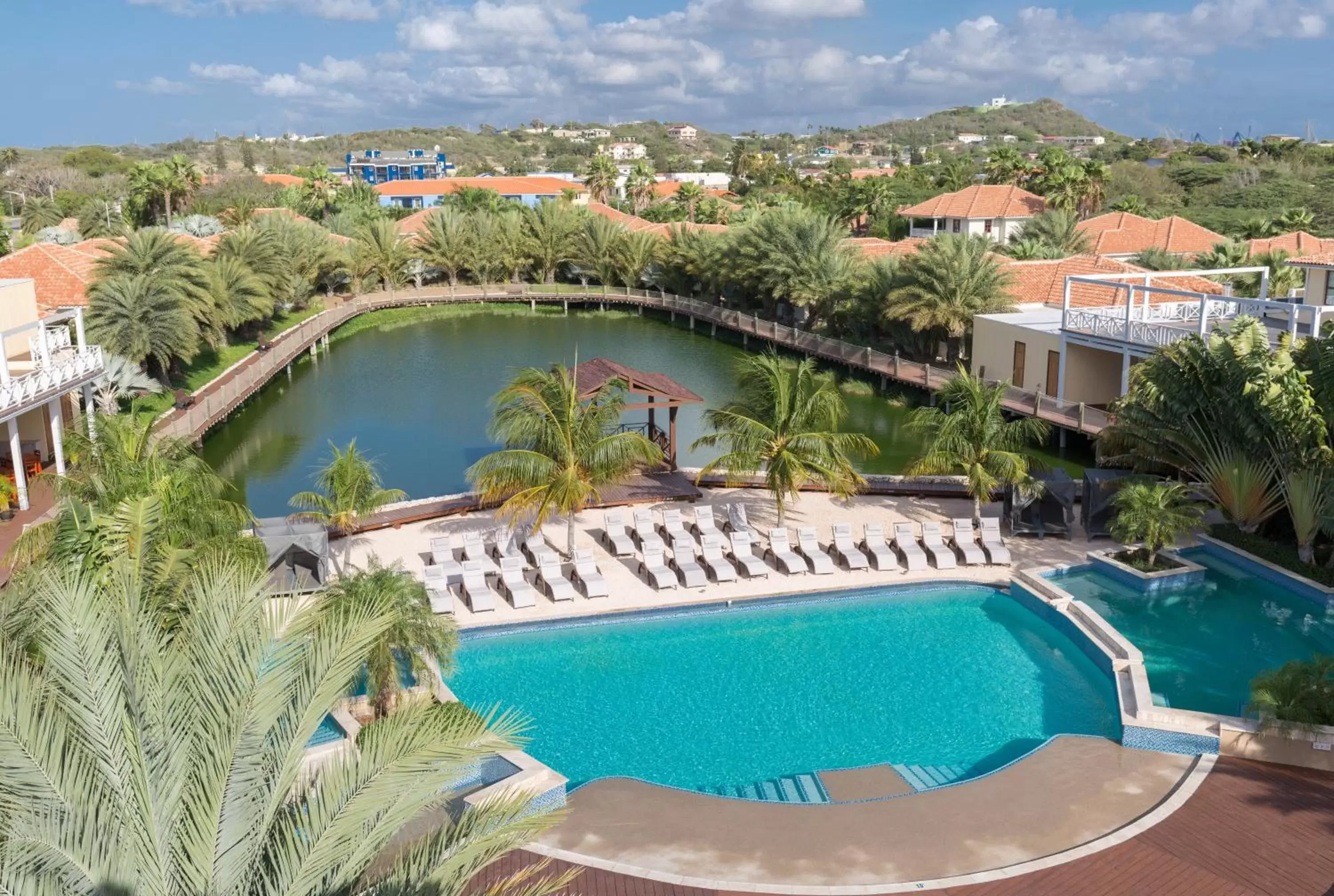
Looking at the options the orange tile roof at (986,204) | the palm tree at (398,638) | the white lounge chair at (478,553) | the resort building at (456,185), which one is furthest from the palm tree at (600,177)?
the palm tree at (398,638)

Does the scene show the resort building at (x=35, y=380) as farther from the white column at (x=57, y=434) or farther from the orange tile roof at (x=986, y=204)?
the orange tile roof at (x=986, y=204)

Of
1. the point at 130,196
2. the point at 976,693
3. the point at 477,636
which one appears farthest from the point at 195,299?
the point at 130,196

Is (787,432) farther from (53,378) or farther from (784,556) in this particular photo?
(53,378)

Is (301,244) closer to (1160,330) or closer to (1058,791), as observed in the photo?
(1160,330)

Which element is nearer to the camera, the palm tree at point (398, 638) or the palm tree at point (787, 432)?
the palm tree at point (398, 638)

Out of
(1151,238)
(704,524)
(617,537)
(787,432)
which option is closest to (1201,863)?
(704,524)
